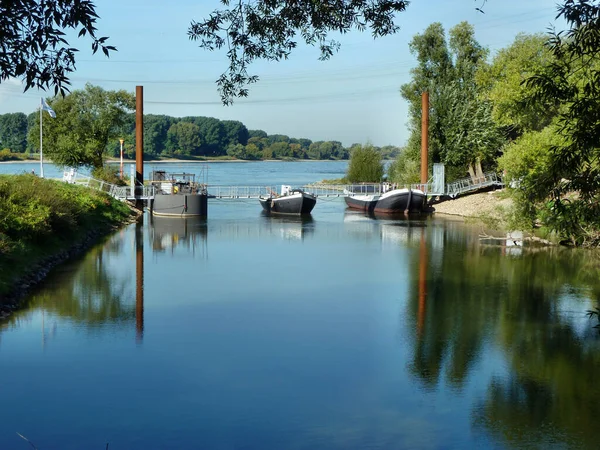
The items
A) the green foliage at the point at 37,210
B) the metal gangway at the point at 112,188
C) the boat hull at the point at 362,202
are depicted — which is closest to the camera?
the green foliage at the point at 37,210

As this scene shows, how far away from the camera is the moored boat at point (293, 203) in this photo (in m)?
52.7

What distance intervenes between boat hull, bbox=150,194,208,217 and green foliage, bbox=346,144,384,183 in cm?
2785

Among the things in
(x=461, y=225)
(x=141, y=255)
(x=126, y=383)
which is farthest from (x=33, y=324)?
(x=461, y=225)

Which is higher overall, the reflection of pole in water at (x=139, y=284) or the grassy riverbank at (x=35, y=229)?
the grassy riverbank at (x=35, y=229)

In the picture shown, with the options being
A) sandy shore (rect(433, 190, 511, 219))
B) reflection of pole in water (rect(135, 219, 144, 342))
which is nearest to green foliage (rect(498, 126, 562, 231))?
sandy shore (rect(433, 190, 511, 219))

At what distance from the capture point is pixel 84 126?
57812 mm

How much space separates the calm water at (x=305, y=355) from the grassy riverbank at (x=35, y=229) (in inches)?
33.6

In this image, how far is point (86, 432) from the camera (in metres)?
11.8

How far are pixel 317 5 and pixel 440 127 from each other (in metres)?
46.6

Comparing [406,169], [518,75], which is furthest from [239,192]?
[518,75]

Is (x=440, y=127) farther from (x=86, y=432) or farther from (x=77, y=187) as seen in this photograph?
(x=86, y=432)

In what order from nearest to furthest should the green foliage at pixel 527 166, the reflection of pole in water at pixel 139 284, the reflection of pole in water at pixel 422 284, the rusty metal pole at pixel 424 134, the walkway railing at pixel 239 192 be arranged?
the reflection of pole in water at pixel 139 284 → the reflection of pole in water at pixel 422 284 → the green foliage at pixel 527 166 → the walkway railing at pixel 239 192 → the rusty metal pole at pixel 424 134

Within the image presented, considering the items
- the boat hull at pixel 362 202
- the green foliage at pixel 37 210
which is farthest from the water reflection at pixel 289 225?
the green foliage at pixel 37 210

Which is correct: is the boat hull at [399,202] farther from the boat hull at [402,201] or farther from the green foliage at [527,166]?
the green foliage at [527,166]
